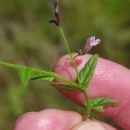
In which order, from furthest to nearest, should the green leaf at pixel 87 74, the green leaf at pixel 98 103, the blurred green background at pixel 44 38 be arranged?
the blurred green background at pixel 44 38
the green leaf at pixel 98 103
the green leaf at pixel 87 74

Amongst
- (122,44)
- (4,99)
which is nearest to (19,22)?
(4,99)

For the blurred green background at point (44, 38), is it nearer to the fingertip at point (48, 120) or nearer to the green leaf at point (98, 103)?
the fingertip at point (48, 120)

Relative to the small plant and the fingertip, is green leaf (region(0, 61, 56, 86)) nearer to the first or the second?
the small plant

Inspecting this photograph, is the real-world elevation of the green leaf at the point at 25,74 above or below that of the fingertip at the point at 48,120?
above

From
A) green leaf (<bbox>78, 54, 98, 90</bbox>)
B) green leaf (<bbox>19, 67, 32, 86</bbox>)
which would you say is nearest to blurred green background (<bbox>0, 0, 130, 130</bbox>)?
green leaf (<bbox>78, 54, 98, 90</bbox>)

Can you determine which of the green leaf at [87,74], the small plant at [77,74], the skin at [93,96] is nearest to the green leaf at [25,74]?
the small plant at [77,74]
